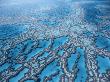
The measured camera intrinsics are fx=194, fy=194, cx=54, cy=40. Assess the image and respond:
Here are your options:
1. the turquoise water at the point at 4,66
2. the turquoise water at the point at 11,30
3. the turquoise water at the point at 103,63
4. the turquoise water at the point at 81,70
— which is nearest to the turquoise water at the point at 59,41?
the turquoise water at the point at 81,70

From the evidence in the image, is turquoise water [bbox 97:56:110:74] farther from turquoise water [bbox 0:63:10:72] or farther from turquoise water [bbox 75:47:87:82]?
turquoise water [bbox 0:63:10:72]

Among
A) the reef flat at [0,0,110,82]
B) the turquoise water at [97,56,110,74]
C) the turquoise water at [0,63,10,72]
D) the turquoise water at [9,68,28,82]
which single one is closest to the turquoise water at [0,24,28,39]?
the reef flat at [0,0,110,82]

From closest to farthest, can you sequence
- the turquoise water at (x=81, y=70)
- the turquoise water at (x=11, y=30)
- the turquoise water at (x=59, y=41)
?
1. the turquoise water at (x=81, y=70)
2. the turquoise water at (x=59, y=41)
3. the turquoise water at (x=11, y=30)

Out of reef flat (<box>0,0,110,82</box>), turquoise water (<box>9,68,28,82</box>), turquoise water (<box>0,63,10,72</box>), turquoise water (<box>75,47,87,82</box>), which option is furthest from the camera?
turquoise water (<box>0,63,10,72</box>)

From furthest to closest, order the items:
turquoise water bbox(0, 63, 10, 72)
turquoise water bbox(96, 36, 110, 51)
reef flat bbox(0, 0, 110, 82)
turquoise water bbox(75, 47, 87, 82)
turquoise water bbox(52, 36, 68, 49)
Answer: turquoise water bbox(52, 36, 68, 49) → turquoise water bbox(96, 36, 110, 51) → turquoise water bbox(0, 63, 10, 72) → reef flat bbox(0, 0, 110, 82) → turquoise water bbox(75, 47, 87, 82)

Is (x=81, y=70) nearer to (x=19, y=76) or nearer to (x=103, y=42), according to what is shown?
(x=19, y=76)

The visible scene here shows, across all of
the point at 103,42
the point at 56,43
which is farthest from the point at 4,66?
the point at 103,42

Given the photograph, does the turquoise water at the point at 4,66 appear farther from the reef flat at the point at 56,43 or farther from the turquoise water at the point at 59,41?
the turquoise water at the point at 59,41

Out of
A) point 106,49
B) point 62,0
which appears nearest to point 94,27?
point 106,49

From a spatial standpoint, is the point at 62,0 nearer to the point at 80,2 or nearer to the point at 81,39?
the point at 80,2

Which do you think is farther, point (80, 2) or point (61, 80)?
point (80, 2)

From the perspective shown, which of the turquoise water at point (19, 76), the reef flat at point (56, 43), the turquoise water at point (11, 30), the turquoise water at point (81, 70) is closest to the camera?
the turquoise water at point (81, 70)
